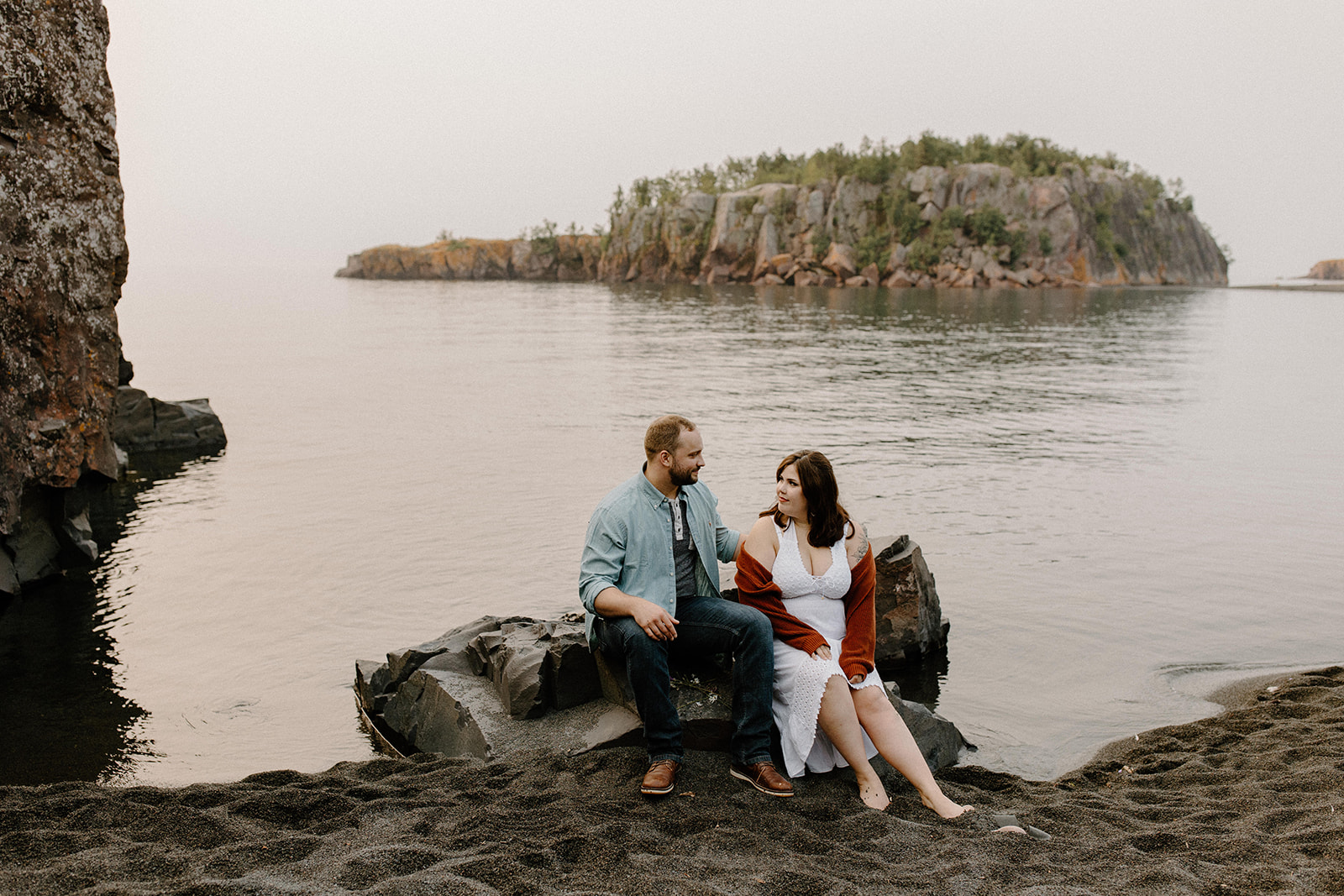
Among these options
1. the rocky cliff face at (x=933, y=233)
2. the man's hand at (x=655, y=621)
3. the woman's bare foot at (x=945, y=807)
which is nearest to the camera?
the woman's bare foot at (x=945, y=807)

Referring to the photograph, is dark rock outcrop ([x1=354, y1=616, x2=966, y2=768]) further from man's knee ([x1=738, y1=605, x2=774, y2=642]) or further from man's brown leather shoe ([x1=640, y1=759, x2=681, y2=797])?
man's knee ([x1=738, y1=605, x2=774, y2=642])

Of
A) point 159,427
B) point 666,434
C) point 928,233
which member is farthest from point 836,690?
point 928,233

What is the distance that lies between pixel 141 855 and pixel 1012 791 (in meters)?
4.83

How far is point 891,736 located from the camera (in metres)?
5.63

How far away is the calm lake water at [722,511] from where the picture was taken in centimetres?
828

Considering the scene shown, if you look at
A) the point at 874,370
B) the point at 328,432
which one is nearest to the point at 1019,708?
the point at 328,432

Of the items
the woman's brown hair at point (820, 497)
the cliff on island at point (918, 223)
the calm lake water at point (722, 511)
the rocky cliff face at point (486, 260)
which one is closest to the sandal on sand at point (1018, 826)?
the woman's brown hair at point (820, 497)

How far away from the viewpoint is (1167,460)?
18.1 m

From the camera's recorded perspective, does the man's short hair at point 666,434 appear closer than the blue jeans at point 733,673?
No

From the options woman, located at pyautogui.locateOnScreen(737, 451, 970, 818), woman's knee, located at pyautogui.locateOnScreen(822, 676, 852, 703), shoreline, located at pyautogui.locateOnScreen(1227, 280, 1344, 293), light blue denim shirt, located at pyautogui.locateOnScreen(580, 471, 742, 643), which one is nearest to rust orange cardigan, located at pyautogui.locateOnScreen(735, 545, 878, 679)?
woman, located at pyautogui.locateOnScreen(737, 451, 970, 818)

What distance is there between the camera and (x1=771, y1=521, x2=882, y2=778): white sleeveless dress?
5641mm

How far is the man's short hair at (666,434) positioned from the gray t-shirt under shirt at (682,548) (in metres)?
0.36

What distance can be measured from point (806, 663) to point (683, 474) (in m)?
1.31

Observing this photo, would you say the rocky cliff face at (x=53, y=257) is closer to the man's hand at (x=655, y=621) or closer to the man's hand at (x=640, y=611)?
the man's hand at (x=640, y=611)
